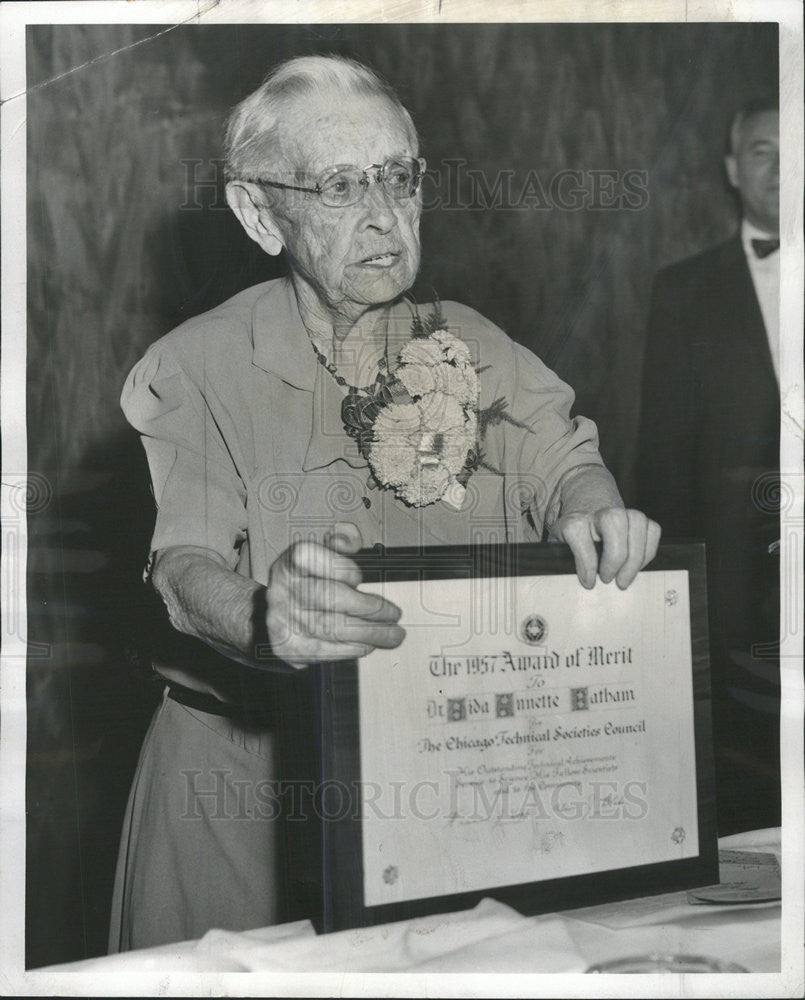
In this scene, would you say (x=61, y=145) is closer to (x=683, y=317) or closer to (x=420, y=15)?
(x=420, y=15)

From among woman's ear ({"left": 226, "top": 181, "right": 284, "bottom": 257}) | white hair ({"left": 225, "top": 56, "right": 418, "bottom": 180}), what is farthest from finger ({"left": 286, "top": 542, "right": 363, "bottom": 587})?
white hair ({"left": 225, "top": 56, "right": 418, "bottom": 180})

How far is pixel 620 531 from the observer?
1.37m

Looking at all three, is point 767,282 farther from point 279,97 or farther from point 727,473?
point 279,97

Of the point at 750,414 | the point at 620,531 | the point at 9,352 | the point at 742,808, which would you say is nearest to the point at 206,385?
the point at 9,352

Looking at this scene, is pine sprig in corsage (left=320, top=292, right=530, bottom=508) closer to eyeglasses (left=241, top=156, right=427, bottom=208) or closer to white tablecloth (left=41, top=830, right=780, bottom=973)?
eyeglasses (left=241, top=156, right=427, bottom=208)

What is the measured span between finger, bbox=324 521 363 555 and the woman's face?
0.31 m

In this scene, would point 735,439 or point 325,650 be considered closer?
point 325,650

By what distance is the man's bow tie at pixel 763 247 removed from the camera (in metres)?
1.46

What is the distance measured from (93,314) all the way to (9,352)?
150 millimetres

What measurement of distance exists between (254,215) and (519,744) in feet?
2.89

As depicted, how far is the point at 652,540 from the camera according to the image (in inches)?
55.1

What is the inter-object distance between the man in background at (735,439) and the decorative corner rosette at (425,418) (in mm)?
266

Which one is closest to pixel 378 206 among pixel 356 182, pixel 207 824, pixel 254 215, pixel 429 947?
pixel 356 182

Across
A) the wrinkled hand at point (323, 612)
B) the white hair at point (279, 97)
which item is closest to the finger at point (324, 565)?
the wrinkled hand at point (323, 612)
